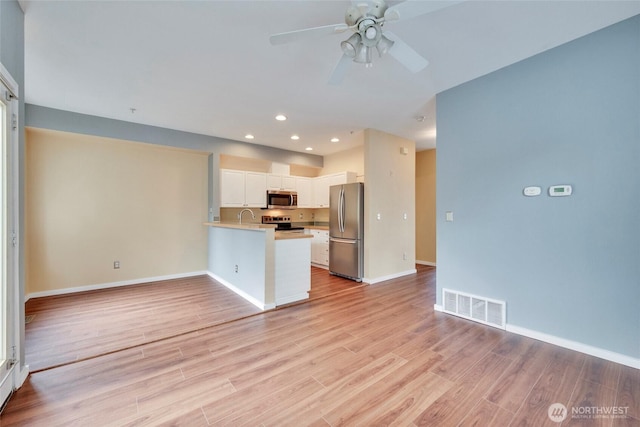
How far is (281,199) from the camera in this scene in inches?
224

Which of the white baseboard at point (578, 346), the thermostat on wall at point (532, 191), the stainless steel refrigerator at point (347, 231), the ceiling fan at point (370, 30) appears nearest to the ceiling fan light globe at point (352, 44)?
the ceiling fan at point (370, 30)

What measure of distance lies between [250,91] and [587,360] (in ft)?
14.0

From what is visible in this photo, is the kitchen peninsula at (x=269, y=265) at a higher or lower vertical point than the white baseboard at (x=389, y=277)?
higher

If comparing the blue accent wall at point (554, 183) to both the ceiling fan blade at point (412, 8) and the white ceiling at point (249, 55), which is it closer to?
the white ceiling at point (249, 55)

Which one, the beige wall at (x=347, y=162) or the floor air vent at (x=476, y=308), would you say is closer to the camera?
the floor air vent at (x=476, y=308)

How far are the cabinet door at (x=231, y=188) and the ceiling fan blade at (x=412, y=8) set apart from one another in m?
4.19

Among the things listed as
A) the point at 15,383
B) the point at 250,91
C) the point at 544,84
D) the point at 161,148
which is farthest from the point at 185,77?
the point at 544,84

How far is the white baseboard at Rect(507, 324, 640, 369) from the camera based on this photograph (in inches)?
81.5

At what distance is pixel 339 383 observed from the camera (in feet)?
6.17

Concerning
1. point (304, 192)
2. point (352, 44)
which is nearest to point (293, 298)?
point (352, 44)

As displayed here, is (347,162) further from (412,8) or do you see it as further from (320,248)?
(412,8)

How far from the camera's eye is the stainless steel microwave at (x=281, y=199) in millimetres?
5555

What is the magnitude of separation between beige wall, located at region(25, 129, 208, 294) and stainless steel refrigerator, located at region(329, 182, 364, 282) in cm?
262

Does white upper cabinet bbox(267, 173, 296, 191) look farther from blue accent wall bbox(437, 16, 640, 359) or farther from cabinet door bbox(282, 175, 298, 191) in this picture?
blue accent wall bbox(437, 16, 640, 359)
